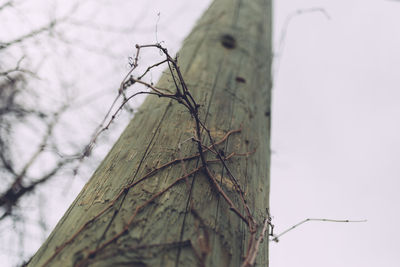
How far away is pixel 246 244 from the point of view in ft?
2.68

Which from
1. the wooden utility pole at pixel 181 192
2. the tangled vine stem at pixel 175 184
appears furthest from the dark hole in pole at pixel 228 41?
the tangled vine stem at pixel 175 184

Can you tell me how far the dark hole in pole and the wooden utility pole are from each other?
0.37 meters

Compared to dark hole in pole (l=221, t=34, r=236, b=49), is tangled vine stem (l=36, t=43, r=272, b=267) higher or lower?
lower

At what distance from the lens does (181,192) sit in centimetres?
82

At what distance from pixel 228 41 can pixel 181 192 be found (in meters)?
1.31

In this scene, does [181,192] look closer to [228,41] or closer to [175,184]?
[175,184]

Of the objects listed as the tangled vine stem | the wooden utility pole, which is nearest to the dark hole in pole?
the wooden utility pole

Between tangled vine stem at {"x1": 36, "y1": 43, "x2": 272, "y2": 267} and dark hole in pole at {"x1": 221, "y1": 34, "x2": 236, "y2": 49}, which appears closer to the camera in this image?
tangled vine stem at {"x1": 36, "y1": 43, "x2": 272, "y2": 267}

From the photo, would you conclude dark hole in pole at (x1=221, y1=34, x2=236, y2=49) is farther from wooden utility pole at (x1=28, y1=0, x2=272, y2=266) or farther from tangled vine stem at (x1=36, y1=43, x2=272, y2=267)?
tangled vine stem at (x1=36, y1=43, x2=272, y2=267)

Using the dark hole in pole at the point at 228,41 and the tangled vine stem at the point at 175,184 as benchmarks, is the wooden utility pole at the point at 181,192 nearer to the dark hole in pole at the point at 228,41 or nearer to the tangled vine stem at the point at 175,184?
the tangled vine stem at the point at 175,184

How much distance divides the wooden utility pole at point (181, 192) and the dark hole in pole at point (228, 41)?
367mm

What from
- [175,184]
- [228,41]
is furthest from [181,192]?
[228,41]

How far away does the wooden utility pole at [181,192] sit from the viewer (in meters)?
0.69

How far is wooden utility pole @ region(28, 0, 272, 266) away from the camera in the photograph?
0.69 metres
